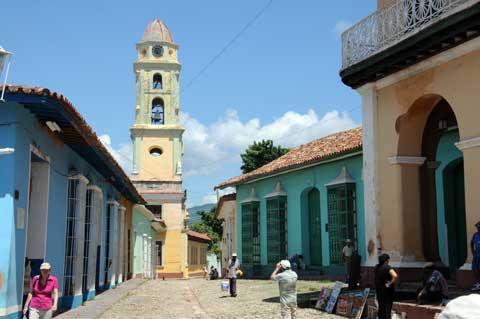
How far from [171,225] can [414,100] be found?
107 ft

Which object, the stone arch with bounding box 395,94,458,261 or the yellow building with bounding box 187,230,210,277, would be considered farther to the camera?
the yellow building with bounding box 187,230,210,277

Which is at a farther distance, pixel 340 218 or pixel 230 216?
pixel 230 216

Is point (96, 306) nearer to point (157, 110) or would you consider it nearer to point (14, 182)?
point (14, 182)

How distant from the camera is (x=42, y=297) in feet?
24.6

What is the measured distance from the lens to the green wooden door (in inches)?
811

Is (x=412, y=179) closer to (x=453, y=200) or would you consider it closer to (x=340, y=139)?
(x=453, y=200)

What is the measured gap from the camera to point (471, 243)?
944 cm

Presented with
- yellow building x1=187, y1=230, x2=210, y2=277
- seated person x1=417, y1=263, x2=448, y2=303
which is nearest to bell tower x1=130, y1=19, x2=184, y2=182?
yellow building x1=187, y1=230, x2=210, y2=277

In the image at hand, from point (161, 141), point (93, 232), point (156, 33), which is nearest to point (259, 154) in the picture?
point (161, 141)

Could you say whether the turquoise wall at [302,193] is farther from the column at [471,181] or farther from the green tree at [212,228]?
the green tree at [212,228]

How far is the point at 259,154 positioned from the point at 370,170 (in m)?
29.9

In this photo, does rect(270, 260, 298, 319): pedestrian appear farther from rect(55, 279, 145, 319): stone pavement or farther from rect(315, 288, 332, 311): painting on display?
rect(55, 279, 145, 319): stone pavement

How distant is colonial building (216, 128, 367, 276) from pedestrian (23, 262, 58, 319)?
10424 mm

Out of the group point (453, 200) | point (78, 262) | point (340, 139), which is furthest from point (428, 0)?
point (340, 139)
